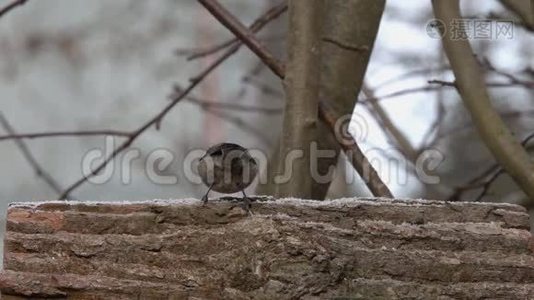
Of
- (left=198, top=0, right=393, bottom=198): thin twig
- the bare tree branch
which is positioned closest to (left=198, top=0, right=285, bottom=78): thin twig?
(left=198, top=0, right=393, bottom=198): thin twig

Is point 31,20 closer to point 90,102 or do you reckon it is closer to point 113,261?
point 90,102

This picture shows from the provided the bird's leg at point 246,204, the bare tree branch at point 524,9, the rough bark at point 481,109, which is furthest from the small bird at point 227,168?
the bare tree branch at point 524,9

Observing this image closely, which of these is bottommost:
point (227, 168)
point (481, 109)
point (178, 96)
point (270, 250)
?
point (270, 250)

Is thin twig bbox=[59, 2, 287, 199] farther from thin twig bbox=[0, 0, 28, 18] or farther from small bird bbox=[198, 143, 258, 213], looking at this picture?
small bird bbox=[198, 143, 258, 213]

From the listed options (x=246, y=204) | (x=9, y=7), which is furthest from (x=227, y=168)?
(x=9, y=7)

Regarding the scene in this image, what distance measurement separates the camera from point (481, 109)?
1513 mm

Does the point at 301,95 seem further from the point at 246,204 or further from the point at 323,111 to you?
the point at 246,204

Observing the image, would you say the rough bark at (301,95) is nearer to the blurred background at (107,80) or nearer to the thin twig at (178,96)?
the thin twig at (178,96)

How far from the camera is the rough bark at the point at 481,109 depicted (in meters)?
1.47

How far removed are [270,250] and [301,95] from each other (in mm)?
570

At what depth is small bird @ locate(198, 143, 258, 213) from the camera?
1095mm

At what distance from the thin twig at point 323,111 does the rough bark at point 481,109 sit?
18 centimetres

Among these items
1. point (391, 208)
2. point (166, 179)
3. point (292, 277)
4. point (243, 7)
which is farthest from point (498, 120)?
point (243, 7)

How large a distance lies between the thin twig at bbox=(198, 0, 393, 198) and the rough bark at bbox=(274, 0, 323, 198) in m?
0.05
